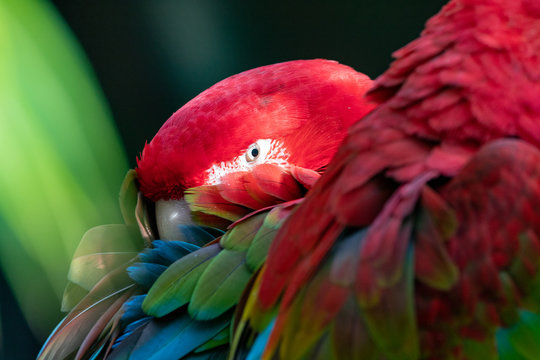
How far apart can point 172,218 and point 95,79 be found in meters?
0.43

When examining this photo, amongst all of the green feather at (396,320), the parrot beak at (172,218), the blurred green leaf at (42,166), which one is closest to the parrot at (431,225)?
the green feather at (396,320)

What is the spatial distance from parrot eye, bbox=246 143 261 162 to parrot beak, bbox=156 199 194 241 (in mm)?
97

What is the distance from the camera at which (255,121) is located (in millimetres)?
646

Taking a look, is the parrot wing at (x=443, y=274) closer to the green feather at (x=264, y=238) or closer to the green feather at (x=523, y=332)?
the green feather at (x=523, y=332)

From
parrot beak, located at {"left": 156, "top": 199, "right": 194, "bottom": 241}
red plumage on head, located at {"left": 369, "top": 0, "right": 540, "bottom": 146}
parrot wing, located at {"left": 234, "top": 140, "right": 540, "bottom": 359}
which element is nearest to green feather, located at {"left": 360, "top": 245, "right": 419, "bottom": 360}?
parrot wing, located at {"left": 234, "top": 140, "right": 540, "bottom": 359}

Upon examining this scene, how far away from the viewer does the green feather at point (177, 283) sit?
1.56 feet

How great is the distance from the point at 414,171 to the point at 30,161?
0.59m

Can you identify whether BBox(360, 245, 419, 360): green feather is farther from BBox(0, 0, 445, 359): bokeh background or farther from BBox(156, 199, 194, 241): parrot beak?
BBox(0, 0, 445, 359): bokeh background

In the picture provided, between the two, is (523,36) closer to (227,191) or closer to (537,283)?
(537,283)

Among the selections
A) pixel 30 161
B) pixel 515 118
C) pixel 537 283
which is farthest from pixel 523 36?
pixel 30 161

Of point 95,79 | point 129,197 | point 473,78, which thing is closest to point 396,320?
point 473,78

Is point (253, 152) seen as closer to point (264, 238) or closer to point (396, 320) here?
point (264, 238)

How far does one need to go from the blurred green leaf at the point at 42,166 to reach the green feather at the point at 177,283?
31cm

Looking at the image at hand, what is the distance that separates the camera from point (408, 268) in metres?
0.32
